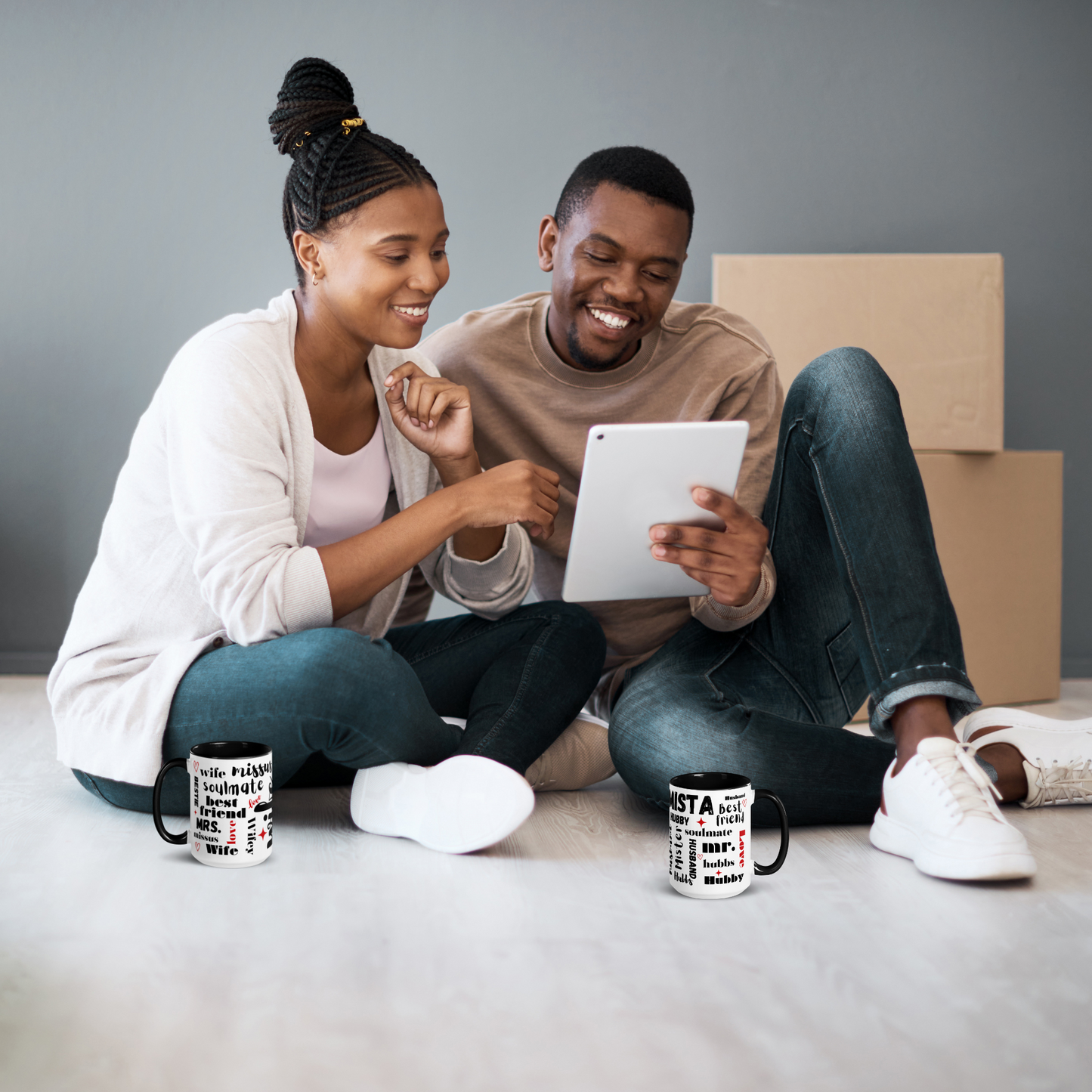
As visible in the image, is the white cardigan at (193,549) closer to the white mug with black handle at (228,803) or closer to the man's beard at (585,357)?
the white mug with black handle at (228,803)

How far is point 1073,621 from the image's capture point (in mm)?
2574

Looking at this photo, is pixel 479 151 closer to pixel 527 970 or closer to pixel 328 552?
pixel 328 552

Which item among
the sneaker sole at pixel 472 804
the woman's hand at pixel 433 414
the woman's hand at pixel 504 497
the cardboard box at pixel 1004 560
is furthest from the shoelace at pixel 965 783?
the cardboard box at pixel 1004 560

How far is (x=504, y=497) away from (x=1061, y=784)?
2.43 feet

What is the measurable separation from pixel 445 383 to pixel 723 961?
73 cm

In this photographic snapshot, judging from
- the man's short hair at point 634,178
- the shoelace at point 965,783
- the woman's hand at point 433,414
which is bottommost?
the shoelace at point 965,783

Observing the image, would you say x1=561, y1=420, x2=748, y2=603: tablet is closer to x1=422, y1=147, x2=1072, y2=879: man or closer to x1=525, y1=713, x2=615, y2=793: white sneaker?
x1=422, y1=147, x2=1072, y2=879: man

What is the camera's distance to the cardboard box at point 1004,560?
6.88 feet

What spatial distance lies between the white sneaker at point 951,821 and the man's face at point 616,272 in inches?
27.2

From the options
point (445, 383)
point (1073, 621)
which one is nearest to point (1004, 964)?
point (445, 383)

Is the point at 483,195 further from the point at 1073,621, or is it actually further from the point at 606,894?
the point at 606,894

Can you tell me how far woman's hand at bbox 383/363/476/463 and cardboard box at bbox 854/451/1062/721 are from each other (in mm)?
1127

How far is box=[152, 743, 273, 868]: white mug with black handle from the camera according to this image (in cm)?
101

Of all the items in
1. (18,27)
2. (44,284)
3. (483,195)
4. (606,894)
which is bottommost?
(606,894)
